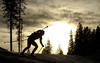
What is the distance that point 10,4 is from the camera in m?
27.0

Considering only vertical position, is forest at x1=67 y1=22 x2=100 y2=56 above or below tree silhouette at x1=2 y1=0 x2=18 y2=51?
below

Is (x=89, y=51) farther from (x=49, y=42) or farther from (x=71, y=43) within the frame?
(x=49, y=42)

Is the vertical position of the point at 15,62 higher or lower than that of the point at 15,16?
lower

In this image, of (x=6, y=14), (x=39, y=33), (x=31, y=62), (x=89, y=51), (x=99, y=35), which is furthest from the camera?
(x=99, y=35)

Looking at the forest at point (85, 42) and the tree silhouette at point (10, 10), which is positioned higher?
the tree silhouette at point (10, 10)

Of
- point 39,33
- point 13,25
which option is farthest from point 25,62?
point 13,25

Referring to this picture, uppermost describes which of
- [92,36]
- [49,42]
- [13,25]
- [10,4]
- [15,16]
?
[10,4]

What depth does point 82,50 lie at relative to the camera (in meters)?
30.5

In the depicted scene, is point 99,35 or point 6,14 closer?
point 6,14

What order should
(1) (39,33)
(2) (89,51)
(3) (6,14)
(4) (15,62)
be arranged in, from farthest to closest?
(2) (89,51) < (3) (6,14) < (1) (39,33) < (4) (15,62)

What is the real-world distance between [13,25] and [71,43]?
32.3m

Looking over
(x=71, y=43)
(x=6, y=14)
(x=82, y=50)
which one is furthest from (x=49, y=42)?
(x=6, y=14)

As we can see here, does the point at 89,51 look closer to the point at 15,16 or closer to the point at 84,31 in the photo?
the point at 84,31

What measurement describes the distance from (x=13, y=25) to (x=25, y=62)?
68.9 ft
